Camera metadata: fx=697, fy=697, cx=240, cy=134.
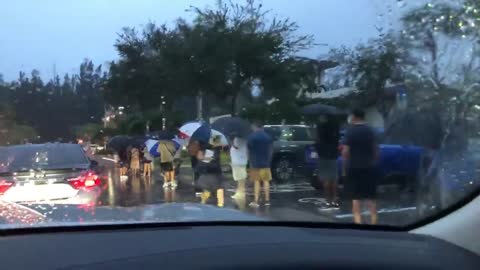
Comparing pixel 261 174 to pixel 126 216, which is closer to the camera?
pixel 126 216

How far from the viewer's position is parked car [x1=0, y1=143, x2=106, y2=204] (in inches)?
246

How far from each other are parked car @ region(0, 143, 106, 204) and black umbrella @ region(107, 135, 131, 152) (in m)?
0.35

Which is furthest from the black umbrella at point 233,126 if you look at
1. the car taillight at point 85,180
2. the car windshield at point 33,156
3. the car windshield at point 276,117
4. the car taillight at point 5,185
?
the car taillight at point 85,180

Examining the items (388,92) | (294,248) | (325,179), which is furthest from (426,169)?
(294,248)

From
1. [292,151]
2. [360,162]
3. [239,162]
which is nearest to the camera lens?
[360,162]

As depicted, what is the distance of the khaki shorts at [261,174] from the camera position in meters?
5.35

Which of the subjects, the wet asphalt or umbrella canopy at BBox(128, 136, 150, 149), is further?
umbrella canopy at BBox(128, 136, 150, 149)

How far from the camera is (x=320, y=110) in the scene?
4082mm

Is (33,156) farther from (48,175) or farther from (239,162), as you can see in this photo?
(239,162)

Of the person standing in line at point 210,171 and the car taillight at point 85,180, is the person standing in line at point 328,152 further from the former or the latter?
the car taillight at point 85,180

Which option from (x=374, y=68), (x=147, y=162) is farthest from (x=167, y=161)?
(x=374, y=68)

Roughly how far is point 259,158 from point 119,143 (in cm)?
166

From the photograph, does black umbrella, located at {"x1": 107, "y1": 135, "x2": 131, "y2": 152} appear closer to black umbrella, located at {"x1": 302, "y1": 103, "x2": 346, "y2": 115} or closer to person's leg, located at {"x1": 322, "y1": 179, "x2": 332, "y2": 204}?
person's leg, located at {"x1": 322, "y1": 179, "x2": 332, "y2": 204}

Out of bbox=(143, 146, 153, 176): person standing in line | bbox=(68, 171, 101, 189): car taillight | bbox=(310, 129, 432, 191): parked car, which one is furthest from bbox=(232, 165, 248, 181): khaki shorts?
bbox=(68, 171, 101, 189): car taillight
